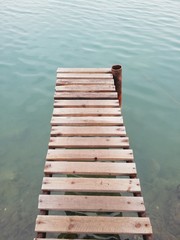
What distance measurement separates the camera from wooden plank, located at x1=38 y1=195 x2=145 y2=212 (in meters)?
4.91

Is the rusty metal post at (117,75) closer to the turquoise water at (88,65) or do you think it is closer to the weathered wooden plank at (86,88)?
the weathered wooden plank at (86,88)

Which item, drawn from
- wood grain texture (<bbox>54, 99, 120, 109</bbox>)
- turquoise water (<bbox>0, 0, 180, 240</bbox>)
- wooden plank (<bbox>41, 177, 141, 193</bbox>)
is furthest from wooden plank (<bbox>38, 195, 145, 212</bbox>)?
wood grain texture (<bbox>54, 99, 120, 109</bbox>)

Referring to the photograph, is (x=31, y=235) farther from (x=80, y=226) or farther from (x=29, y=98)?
(x=29, y=98)

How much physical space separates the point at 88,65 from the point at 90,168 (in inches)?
371

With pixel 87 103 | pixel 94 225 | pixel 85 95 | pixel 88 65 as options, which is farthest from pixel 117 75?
pixel 94 225

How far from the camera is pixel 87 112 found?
777 cm

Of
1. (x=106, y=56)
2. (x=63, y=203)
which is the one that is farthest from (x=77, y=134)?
(x=106, y=56)

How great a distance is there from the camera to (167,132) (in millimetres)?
9664

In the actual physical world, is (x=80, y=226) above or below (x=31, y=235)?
above

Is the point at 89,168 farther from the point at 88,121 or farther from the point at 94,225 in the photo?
the point at 88,121

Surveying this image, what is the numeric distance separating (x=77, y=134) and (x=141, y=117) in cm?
424

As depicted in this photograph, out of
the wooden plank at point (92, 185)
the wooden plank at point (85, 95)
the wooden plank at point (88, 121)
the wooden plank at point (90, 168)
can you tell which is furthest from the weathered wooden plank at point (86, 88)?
the wooden plank at point (92, 185)

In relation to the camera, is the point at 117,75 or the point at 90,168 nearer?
the point at 90,168

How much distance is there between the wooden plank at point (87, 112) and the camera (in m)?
7.68
